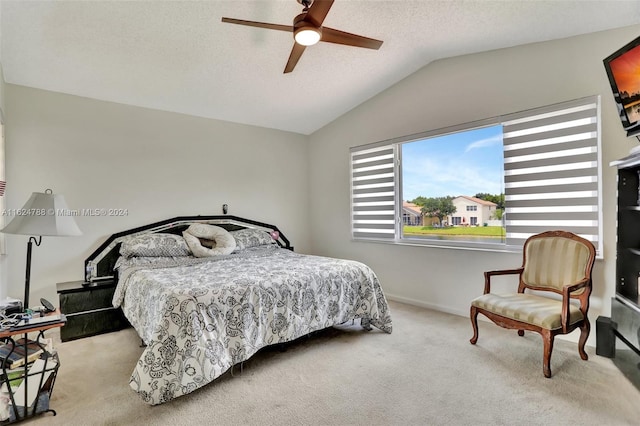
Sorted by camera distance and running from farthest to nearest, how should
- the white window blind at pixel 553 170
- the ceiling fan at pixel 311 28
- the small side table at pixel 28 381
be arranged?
the white window blind at pixel 553 170
the ceiling fan at pixel 311 28
the small side table at pixel 28 381

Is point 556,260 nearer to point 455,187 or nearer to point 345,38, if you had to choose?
point 455,187

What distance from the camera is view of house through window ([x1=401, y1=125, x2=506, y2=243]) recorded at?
3.51m

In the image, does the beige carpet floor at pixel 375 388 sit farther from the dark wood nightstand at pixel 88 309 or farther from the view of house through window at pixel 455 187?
the view of house through window at pixel 455 187

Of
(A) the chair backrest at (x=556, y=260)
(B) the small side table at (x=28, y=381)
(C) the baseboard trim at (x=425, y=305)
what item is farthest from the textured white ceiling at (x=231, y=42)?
(C) the baseboard trim at (x=425, y=305)

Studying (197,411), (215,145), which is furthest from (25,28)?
(197,411)

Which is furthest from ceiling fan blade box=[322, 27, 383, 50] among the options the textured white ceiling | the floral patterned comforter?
the floral patterned comforter

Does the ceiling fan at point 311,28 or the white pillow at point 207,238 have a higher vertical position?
the ceiling fan at point 311,28

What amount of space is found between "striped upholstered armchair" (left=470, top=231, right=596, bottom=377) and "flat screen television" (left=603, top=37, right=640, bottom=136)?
3.16ft

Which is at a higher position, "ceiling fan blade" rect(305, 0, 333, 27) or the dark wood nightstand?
"ceiling fan blade" rect(305, 0, 333, 27)

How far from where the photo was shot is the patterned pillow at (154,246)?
3.44m

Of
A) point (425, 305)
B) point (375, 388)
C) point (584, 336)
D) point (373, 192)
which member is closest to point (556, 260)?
point (584, 336)

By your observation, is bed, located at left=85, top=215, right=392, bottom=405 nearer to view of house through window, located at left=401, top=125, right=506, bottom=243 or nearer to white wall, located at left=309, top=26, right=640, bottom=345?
white wall, located at left=309, top=26, right=640, bottom=345

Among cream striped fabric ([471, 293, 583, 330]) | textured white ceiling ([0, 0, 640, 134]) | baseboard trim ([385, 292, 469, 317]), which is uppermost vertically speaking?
textured white ceiling ([0, 0, 640, 134])

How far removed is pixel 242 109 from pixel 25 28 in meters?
2.21
